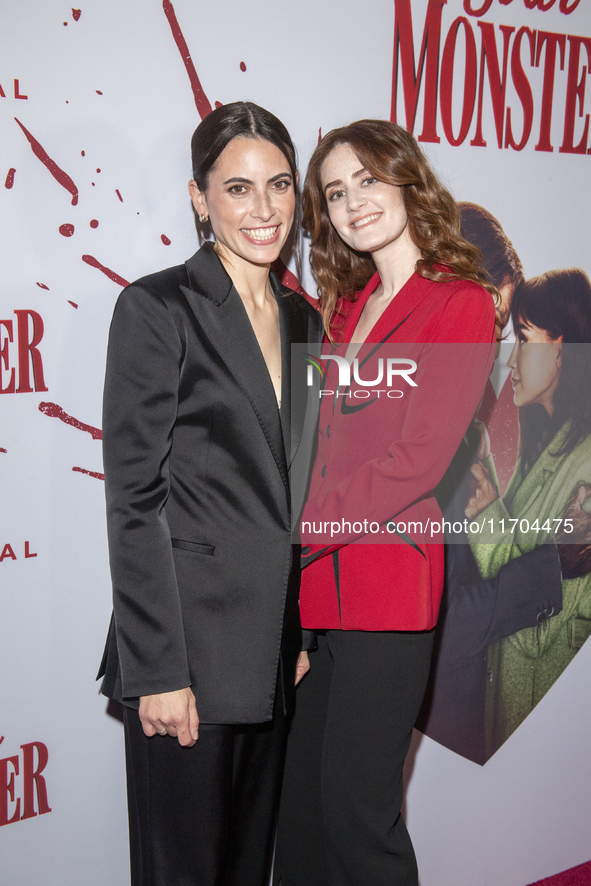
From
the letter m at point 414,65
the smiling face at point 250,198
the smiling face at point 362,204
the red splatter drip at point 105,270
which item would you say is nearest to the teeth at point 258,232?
the smiling face at point 250,198

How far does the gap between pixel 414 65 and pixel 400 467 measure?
1.11 metres

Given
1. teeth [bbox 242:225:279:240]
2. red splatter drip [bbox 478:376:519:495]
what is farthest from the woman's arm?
red splatter drip [bbox 478:376:519:495]

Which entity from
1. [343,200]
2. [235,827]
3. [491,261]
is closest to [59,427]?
[343,200]

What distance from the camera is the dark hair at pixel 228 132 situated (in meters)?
1.31

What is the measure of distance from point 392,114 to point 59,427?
113 cm

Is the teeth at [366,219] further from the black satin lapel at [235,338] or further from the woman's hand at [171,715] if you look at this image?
the woman's hand at [171,715]

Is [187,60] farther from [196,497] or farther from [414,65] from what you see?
[196,497]

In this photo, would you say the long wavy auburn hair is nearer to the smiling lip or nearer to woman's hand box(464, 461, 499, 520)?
the smiling lip

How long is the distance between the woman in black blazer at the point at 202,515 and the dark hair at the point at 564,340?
38.1 inches

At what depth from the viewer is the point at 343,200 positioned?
4.93 feet

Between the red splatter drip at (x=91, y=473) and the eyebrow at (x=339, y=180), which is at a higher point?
the eyebrow at (x=339, y=180)

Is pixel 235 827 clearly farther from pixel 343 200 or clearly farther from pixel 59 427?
pixel 343 200

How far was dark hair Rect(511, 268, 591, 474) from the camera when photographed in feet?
6.77

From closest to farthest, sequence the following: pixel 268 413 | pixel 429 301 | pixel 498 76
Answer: pixel 268 413 < pixel 429 301 < pixel 498 76
